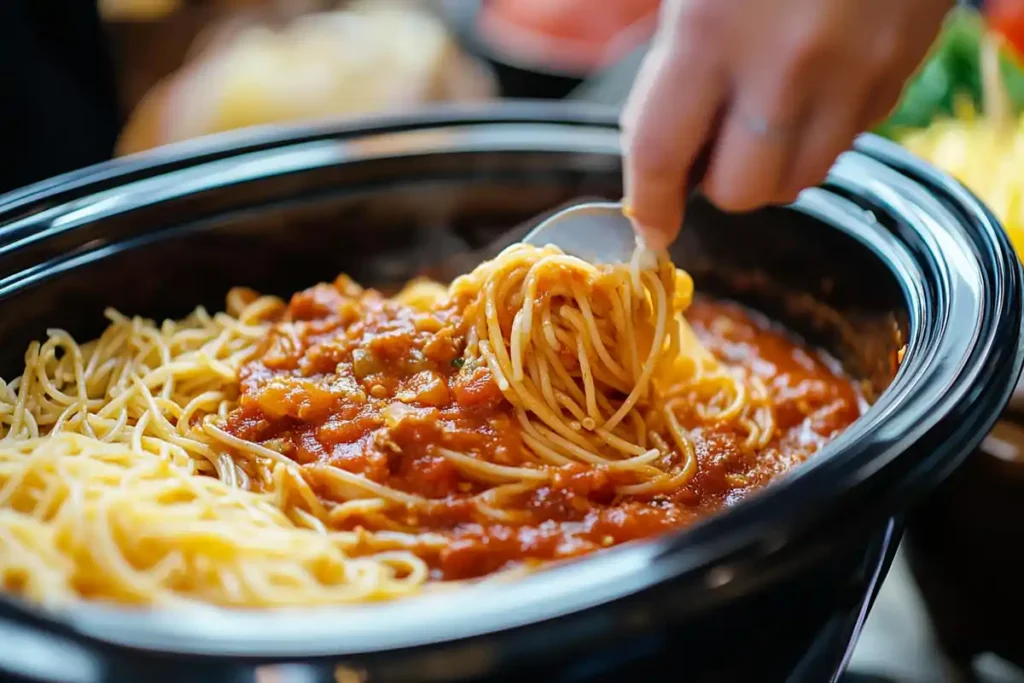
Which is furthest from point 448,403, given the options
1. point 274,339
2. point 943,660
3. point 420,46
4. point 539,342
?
point 420,46

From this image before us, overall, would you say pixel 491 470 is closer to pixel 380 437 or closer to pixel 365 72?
pixel 380 437

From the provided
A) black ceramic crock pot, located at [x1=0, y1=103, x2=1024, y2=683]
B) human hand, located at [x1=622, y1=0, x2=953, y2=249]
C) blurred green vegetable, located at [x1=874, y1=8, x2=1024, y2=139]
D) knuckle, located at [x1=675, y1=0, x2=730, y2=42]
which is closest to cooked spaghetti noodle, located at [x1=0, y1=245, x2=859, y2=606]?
black ceramic crock pot, located at [x1=0, y1=103, x2=1024, y2=683]

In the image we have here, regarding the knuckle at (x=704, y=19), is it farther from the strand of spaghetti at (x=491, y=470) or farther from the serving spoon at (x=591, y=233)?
the strand of spaghetti at (x=491, y=470)

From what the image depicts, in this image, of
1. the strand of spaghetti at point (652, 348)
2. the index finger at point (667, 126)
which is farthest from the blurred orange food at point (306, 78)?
the index finger at point (667, 126)

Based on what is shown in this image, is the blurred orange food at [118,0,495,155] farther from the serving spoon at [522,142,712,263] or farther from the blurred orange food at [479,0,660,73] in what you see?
the serving spoon at [522,142,712,263]

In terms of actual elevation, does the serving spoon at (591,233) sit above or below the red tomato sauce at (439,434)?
above
